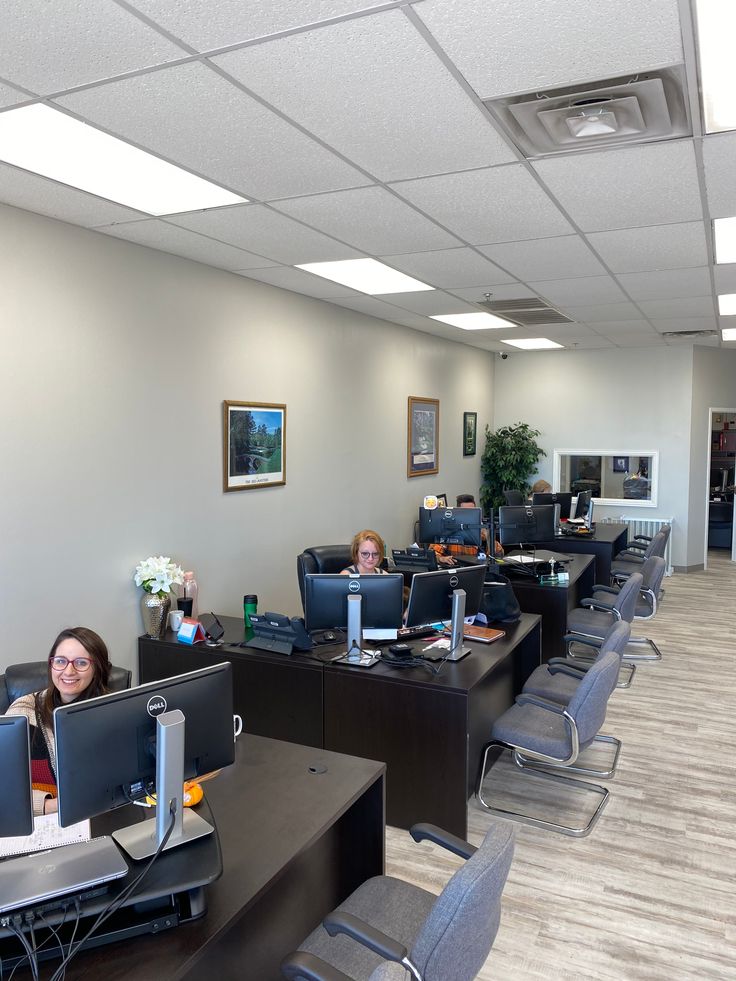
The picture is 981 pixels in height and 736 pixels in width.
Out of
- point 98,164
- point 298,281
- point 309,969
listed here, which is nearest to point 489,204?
point 98,164

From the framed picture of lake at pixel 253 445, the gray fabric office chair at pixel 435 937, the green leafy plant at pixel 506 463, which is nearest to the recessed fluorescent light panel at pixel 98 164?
the framed picture of lake at pixel 253 445

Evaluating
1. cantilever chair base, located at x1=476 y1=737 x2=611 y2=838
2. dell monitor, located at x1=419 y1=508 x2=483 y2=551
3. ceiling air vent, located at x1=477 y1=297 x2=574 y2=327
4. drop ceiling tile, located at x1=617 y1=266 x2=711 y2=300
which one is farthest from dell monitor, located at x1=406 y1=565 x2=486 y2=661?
ceiling air vent, located at x1=477 y1=297 x2=574 y2=327

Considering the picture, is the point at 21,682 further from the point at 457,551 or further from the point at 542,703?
the point at 457,551

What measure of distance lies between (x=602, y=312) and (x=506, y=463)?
3557 millimetres

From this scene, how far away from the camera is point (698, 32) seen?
1927mm

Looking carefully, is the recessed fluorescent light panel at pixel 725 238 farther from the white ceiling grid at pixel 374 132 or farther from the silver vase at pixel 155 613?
the silver vase at pixel 155 613

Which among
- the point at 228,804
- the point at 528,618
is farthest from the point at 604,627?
the point at 228,804

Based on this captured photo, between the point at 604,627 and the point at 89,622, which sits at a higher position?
the point at 89,622

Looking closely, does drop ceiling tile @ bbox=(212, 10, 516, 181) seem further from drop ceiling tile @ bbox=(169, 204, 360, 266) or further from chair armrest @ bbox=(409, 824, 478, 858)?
chair armrest @ bbox=(409, 824, 478, 858)

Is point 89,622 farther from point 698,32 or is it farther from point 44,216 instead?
point 698,32

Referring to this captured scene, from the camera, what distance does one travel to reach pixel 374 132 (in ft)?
8.41

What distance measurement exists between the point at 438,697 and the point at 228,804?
1.33m

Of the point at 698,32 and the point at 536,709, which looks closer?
the point at 698,32

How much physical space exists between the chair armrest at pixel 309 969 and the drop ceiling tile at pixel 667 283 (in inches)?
181
